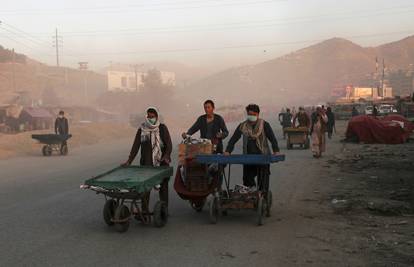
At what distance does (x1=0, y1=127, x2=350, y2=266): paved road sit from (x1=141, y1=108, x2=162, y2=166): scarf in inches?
41.6

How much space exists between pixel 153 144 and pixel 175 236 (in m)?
1.83

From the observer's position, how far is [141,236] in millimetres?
7426

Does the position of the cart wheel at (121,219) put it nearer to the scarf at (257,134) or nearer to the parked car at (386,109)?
the scarf at (257,134)

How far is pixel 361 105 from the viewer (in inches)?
2402

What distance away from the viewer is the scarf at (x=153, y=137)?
8633 mm

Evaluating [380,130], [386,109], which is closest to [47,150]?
[380,130]

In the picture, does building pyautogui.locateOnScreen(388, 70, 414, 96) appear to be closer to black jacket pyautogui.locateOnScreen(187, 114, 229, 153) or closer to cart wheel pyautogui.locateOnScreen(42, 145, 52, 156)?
cart wheel pyautogui.locateOnScreen(42, 145, 52, 156)

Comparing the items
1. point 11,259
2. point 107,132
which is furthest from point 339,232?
point 107,132

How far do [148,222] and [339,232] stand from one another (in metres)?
2.83

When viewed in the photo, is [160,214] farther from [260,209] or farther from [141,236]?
[260,209]

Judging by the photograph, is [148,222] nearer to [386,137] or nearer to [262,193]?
[262,193]

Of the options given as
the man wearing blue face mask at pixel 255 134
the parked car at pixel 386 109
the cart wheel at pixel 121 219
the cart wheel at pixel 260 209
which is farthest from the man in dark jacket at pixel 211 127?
the parked car at pixel 386 109

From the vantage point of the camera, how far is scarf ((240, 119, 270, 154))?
8.74m

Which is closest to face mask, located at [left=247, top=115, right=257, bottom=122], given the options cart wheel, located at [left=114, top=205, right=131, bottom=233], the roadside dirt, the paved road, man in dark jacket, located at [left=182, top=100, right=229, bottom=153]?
man in dark jacket, located at [left=182, top=100, right=229, bottom=153]
